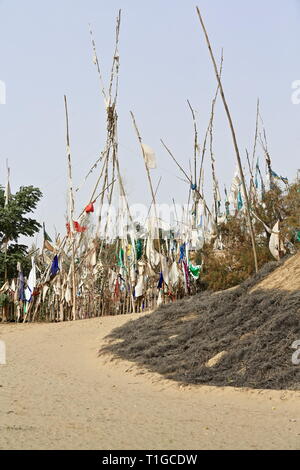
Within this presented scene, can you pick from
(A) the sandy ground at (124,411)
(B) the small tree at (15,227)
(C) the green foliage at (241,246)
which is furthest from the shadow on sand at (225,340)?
(B) the small tree at (15,227)

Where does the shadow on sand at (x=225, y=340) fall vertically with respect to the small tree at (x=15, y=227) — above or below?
below

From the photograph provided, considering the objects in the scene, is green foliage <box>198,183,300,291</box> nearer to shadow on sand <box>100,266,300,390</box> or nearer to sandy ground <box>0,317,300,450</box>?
shadow on sand <box>100,266,300,390</box>

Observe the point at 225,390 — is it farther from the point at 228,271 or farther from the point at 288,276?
the point at 228,271

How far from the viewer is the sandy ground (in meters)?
6.33

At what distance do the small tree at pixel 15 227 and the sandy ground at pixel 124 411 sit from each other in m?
6.49

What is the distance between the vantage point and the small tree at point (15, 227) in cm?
1784

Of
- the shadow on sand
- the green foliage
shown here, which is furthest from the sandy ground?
the green foliage

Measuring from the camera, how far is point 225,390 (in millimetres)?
8633

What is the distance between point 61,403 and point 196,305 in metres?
4.58

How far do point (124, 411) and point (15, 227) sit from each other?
11057 mm

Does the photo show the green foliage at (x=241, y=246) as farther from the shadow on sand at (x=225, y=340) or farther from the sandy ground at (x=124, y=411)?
the sandy ground at (x=124, y=411)

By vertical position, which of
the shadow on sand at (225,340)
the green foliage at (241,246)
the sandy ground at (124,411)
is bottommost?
the sandy ground at (124,411)
